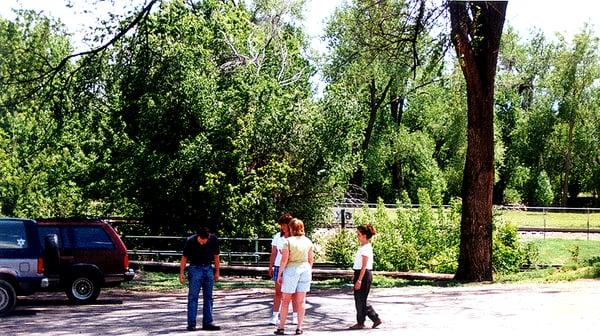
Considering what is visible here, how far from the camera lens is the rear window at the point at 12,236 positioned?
53.7ft

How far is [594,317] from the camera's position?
46.7ft

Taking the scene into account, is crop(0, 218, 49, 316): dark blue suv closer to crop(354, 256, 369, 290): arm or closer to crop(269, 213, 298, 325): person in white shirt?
crop(269, 213, 298, 325): person in white shirt

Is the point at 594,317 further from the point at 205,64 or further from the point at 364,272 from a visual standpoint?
the point at 205,64

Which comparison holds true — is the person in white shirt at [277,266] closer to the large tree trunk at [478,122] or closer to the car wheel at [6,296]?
the car wheel at [6,296]

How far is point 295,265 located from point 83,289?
745 cm

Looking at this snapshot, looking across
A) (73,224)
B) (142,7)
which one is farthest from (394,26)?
(73,224)

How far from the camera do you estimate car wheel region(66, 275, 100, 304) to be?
60.0ft

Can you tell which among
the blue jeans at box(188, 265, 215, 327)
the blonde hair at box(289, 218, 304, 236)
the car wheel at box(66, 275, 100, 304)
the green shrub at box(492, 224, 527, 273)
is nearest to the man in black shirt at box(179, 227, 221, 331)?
the blue jeans at box(188, 265, 215, 327)

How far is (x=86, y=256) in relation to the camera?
724 inches

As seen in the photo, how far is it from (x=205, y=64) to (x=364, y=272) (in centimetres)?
1880

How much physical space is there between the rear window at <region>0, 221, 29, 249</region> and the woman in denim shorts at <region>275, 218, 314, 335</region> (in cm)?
621

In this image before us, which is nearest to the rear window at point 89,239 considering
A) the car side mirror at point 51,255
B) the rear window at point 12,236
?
the car side mirror at point 51,255

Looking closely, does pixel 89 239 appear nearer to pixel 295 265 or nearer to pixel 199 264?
pixel 199 264

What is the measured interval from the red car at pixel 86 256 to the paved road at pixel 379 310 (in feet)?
1.53
